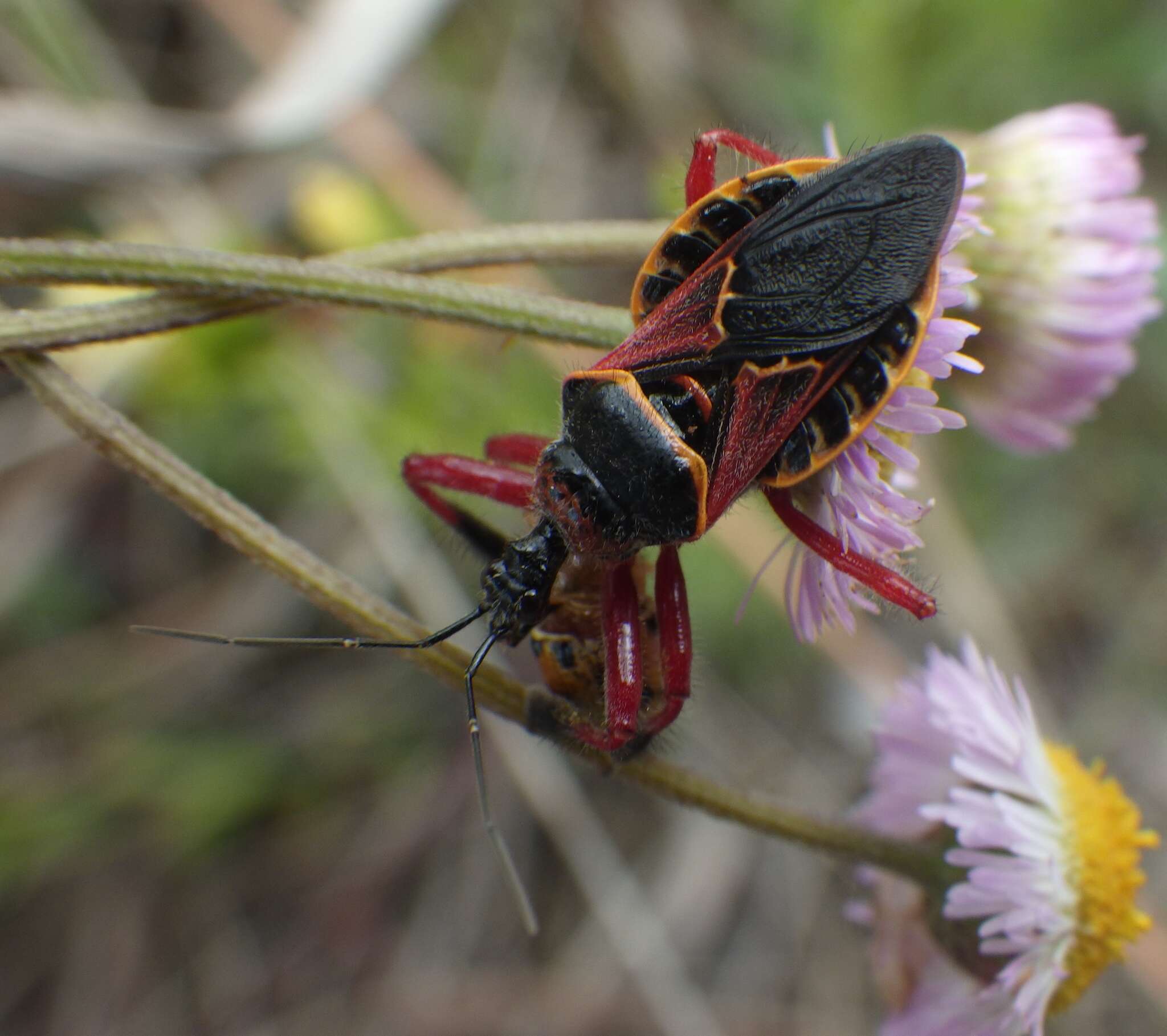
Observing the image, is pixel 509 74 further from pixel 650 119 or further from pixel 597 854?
pixel 597 854

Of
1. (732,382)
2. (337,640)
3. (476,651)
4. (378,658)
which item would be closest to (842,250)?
(732,382)

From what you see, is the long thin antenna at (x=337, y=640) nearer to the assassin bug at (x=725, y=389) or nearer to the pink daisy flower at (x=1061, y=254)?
the assassin bug at (x=725, y=389)

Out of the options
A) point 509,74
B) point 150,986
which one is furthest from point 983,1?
point 150,986

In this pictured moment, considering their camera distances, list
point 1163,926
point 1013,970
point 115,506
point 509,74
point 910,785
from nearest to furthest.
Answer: point 1013,970 → point 910,785 → point 1163,926 → point 115,506 → point 509,74

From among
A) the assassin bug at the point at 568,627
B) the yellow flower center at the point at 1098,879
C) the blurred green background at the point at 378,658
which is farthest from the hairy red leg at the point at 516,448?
the blurred green background at the point at 378,658

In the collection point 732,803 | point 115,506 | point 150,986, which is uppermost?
point 732,803

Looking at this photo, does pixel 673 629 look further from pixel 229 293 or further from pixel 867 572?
pixel 229 293
